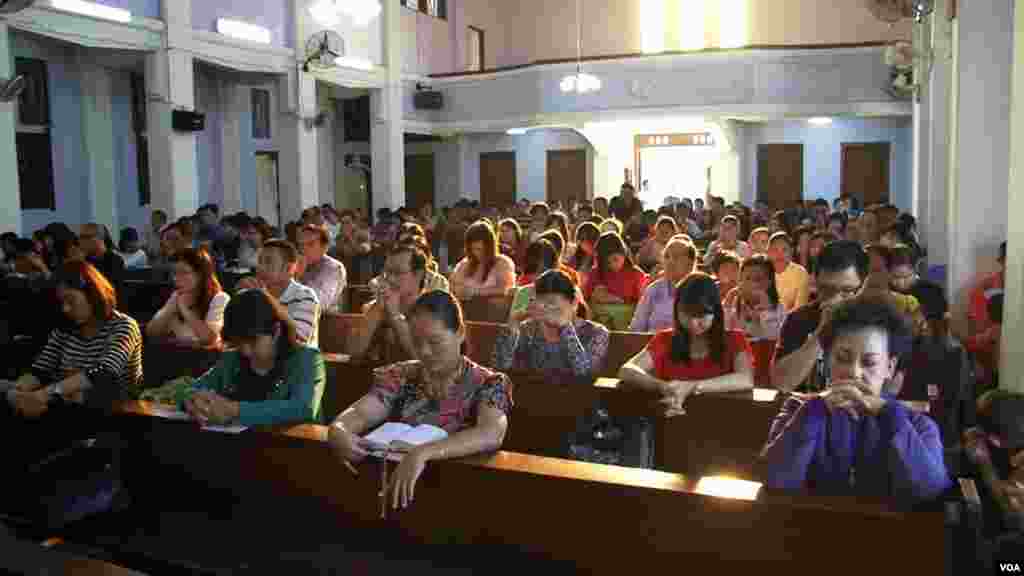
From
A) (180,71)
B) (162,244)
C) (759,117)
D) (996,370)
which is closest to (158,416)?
(996,370)

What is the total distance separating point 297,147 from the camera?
46.6ft

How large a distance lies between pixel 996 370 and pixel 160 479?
15.1ft

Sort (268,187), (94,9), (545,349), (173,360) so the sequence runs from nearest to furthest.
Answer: (545,349) < (173,360) < (94,9) < (268,187)

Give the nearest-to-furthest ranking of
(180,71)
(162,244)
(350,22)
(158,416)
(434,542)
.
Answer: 1. (434,542)
2. (158,416)
3. (162,244)
4. (180,71)
5. (350,22)

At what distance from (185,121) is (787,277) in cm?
808

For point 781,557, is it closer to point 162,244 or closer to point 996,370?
point 996,370

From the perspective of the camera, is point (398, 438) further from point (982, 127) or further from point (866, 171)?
point (866, 171)

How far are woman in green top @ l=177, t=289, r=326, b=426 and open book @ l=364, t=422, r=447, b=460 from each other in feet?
1.95

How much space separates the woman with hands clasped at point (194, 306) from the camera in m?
5.37

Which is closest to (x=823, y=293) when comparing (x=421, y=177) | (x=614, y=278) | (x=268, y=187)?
(x=614, y=278)

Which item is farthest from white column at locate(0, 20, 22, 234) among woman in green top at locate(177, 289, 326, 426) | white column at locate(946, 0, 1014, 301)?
white column at locate(946, 0, 1014, 301)

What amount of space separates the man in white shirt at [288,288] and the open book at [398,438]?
219cm

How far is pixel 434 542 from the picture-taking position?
2926mm

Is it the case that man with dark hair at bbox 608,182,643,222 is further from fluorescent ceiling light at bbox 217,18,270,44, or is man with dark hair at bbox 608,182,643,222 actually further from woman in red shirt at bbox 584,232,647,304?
woman in red shirt at bbox 584,232,647,304
